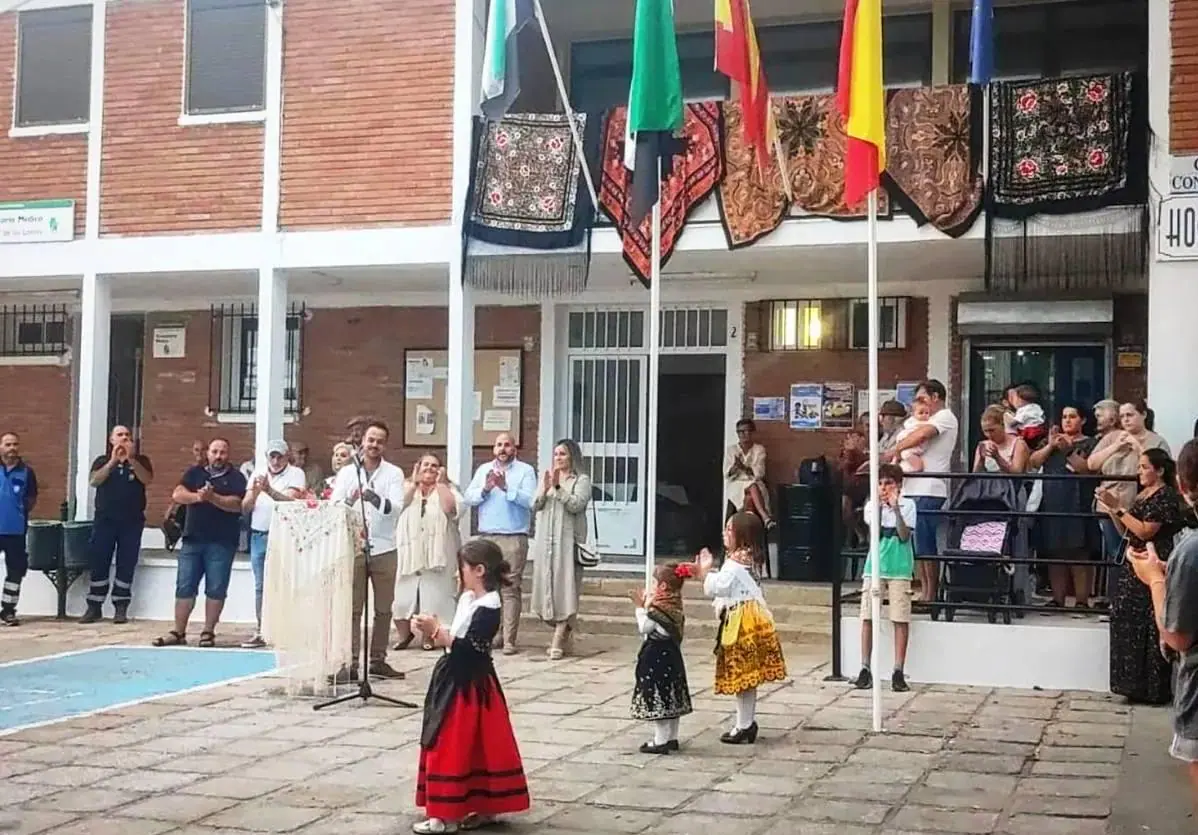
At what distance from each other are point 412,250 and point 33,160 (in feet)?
14.7

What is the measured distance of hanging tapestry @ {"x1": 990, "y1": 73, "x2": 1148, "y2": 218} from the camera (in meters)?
10.8

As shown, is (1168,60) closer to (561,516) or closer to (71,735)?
(561,516)

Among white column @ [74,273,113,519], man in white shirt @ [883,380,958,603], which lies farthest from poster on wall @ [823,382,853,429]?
white column @ [74,273,113,519]

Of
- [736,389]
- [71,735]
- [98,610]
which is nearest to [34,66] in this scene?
[98,610]

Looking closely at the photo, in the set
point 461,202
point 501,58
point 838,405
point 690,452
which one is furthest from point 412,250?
point 838,405

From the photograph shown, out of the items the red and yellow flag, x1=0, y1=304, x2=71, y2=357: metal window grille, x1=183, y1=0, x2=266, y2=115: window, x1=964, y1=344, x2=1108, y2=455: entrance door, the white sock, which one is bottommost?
the white sock

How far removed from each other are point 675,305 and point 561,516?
13.6 feet

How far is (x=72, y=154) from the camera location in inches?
559

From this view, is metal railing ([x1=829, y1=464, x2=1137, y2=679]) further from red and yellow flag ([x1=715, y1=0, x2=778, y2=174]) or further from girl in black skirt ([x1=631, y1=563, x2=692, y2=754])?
red and yellow flag ([x1=715, y1=0, x2=778, y2=174])

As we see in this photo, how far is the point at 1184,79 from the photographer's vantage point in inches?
420

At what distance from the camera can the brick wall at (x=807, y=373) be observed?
44.7 feet

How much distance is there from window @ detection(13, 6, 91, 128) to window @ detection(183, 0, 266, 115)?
1.30m

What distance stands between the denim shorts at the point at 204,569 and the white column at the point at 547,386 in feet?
13.0

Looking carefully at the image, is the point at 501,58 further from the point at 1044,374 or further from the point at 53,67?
the point at 53,67
